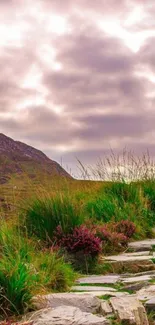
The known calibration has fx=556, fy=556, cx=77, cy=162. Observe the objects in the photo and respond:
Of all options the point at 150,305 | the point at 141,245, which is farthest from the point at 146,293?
the point at 141,245

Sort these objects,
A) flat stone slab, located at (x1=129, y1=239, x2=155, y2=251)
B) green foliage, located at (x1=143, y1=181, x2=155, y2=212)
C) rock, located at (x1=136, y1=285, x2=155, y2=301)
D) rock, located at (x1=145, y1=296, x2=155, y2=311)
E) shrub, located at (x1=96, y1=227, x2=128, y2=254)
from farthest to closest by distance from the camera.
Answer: green foliage, located at (x1=143, y1=181, x2=155, y2=212) → flat stone slab, located at (x1=129, y1=239, x2=155, y2=251) → shrub, located at (x1=96, y1=227, x2=128, y2=254) → rock, located at (x1=136, y1=285, x2=155, y2=301) → rock, located at (x1=145, y1=296, x2=155, y2=311)

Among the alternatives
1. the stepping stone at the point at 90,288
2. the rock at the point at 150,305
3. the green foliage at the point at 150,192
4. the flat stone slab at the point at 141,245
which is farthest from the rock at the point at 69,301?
the green foliage at the point at 150,192

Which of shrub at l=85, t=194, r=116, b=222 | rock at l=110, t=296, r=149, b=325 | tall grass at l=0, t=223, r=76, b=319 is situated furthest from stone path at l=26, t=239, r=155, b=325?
shrub at l=85, t=194, r=116, b=222

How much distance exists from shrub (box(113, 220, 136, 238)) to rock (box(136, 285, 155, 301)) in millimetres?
4252

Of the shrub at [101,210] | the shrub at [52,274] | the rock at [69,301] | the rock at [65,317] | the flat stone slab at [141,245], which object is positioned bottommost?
the rock at [65,317]

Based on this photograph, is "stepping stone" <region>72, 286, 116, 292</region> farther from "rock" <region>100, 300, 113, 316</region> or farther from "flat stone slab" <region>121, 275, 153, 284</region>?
"rock" <region>100, 300, 113, 316</region>

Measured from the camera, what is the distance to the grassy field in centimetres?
646

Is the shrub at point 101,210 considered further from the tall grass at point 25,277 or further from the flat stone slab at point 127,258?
the tall grass at point 25,277

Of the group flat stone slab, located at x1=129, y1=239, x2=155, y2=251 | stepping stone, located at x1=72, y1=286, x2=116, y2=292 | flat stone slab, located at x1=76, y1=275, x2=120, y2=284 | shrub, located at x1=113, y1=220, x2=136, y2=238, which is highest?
shrub, located at x1=113, y1=220, x2=136, y2=238

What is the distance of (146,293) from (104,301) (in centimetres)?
81

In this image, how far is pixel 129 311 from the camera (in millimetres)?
5902

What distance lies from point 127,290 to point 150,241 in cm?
410

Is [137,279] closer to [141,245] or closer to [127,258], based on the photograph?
[127,258]

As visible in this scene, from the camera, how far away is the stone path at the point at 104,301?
570 cm
